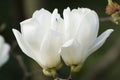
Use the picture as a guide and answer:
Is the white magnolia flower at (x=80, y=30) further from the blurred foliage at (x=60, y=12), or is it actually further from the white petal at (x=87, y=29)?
the blurred foliage at (x=60, y=12)

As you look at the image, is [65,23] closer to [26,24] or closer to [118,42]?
[26,24]

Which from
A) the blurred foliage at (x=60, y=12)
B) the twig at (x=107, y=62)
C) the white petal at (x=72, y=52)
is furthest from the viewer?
the blurred foliage at (x=60, y=12)

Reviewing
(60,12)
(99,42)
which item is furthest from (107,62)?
(99,42)

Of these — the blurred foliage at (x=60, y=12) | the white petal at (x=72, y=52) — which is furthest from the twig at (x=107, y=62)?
the white petal at (x=72, y=52)

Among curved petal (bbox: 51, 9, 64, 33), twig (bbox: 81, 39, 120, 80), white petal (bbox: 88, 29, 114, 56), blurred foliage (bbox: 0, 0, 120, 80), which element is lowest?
blurred foliage (bbox: 0, 0, 120, 80)

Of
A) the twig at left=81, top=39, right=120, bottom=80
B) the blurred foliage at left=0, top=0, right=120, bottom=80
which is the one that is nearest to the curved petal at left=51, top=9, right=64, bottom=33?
the twig at left=81, top=39, right=120, bottom=80

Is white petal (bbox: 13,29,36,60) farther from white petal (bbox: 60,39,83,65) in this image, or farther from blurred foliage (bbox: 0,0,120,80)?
blurred foliage (bbox: 0,0,120,80)

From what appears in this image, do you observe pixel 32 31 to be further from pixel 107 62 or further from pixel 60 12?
pixel 60 12
